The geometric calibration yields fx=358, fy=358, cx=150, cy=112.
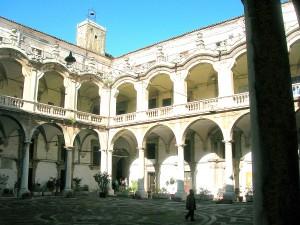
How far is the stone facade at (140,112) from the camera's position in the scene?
22828 mm

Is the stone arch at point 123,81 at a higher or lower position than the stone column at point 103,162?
higher

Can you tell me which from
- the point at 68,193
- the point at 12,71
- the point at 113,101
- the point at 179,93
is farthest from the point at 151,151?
the point at 12,71

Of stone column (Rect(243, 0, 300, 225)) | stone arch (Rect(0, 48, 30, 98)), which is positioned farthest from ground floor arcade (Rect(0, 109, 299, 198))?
stone column (Rect(243, 0, 300, 225))

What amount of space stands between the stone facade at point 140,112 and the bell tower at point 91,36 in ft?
9.96

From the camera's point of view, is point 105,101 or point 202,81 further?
point 105,101

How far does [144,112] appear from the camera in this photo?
2652cm

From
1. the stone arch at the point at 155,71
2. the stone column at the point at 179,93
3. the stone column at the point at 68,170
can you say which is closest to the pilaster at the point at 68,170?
the stone column at the point at 68,170

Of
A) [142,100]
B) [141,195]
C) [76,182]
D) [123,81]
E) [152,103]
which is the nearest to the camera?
[141,195]

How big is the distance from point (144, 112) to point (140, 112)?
1.25 feet

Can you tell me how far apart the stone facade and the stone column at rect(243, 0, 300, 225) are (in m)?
18.3

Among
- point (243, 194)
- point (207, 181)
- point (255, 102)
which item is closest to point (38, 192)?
point (207, 181)

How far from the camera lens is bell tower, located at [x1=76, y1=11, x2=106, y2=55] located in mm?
35719

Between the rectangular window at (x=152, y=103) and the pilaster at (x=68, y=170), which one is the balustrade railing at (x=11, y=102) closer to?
the pilaster at (x=68, y=170)

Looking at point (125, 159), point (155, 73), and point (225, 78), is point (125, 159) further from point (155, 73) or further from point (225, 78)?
point (225, 78)
